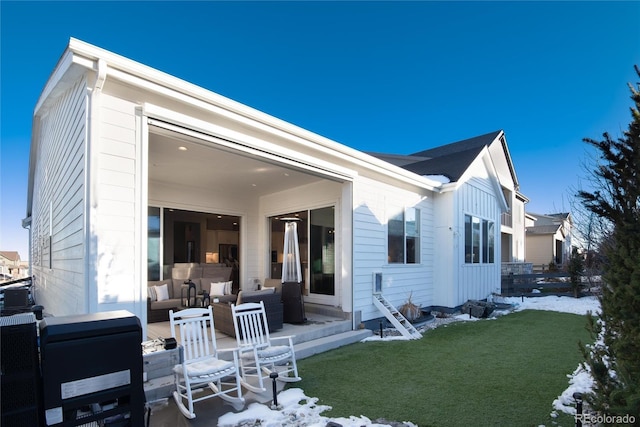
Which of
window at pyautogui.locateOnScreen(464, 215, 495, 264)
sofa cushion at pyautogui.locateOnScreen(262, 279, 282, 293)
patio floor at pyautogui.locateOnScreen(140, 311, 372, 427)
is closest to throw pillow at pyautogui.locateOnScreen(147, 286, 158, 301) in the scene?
patio floor at pyautogui.locateOnScreen(140, 311, 372, 427)

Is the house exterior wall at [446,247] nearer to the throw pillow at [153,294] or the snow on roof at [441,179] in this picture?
the snow on roof at [441,179]

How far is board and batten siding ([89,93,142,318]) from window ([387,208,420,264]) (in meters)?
5.41

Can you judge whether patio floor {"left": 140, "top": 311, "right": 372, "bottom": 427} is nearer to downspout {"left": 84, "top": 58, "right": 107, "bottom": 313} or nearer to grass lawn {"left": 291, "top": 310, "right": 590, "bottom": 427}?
grass lawn {"left": 291, "top": 310, "right": 590, "bottom": 427}

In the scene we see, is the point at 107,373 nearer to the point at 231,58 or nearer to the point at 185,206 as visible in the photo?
the point at 185,206

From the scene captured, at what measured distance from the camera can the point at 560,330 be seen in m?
7.07

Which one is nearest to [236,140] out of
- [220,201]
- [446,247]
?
[220,201]

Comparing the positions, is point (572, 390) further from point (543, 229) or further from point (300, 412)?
point (543, 229)

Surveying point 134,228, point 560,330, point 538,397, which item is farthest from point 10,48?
point 560,330

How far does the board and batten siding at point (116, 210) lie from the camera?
11.1ft

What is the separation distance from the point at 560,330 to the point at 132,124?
8.37 meters

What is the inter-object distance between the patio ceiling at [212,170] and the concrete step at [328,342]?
9.69ft

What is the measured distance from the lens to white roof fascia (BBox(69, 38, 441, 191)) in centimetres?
338

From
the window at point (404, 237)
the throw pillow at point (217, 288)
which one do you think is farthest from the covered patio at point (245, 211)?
the window at point (404, 237)

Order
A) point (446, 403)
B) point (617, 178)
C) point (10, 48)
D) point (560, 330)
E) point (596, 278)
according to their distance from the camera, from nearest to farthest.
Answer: point (617, 178) → point (446, 403) → point (10, 48) → point (560, 330) → point (596, 278)
